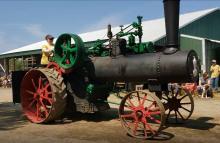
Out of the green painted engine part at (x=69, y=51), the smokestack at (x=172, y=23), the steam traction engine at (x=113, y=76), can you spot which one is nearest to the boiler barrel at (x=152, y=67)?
the steam traction engine at (x=113, y=76)

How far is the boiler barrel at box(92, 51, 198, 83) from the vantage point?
7.27 m

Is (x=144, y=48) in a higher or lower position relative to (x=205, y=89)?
higher

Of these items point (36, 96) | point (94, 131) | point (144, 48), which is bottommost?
point (94, 131)

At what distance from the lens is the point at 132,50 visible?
8.47 m

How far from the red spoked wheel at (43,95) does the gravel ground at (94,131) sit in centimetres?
29

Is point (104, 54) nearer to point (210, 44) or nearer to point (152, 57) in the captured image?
point (152, 57)

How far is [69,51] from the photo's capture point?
906 cm

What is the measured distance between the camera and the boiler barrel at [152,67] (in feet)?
23.9

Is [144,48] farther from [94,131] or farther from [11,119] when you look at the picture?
[11,119]

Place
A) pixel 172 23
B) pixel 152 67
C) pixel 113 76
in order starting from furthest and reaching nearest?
pixel 113 76
pixel 152 67
pixel 172 23

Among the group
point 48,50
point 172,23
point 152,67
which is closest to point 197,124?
A: point 152,67

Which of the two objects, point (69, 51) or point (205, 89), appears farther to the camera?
point (205, 89)

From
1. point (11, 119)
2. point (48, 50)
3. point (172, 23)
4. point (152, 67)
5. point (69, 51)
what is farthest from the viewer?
point (48, 50)

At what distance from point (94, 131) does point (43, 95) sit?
193 cm
